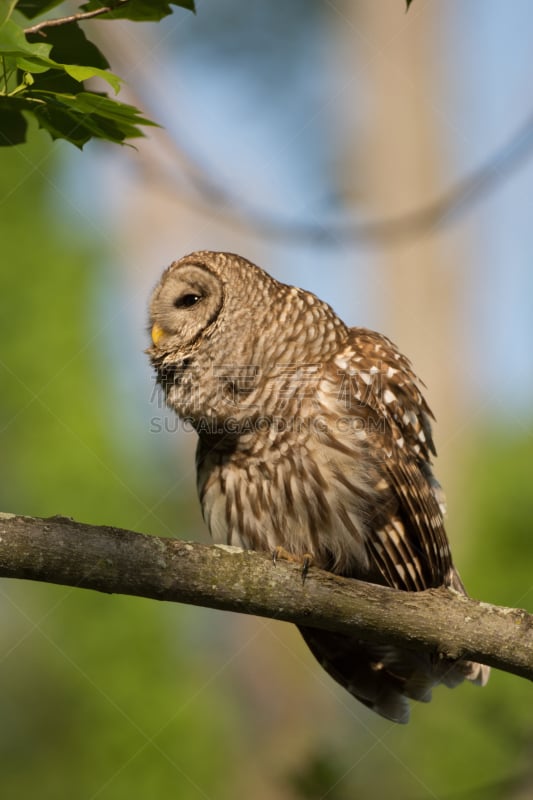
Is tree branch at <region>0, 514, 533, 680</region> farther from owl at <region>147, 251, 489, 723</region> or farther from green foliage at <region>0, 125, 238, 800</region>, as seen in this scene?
green foliage at <region>0, 125, 238, 800</region>

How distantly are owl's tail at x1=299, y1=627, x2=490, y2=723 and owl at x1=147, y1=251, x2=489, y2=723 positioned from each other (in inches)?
0.4

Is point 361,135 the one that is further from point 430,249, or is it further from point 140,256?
point 140,256

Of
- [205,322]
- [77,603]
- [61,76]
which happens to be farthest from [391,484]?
[77,603]

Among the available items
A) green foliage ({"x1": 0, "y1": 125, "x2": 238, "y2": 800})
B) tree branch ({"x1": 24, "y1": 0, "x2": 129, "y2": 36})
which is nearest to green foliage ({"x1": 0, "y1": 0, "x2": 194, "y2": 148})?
tree branch ({"x1": 24, "y1": 0, "x2": 129, "y2": 36})

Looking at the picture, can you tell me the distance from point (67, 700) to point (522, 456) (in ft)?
24.8

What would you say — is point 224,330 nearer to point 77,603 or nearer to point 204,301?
point 204,301

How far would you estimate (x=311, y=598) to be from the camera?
3283mm

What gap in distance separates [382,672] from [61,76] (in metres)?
3.26

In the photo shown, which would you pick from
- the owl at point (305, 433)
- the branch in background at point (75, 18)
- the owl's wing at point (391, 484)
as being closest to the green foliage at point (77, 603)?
the owl at point (305, 433)

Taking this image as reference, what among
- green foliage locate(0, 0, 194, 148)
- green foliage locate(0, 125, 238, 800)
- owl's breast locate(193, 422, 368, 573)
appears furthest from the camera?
green foliage locate(0, 125, 238, 800)

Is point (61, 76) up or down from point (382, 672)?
Result: up

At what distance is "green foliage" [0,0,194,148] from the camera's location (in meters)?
2.46

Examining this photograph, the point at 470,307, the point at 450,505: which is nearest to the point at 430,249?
the point at 470,307

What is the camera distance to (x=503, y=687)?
952 centimetres
